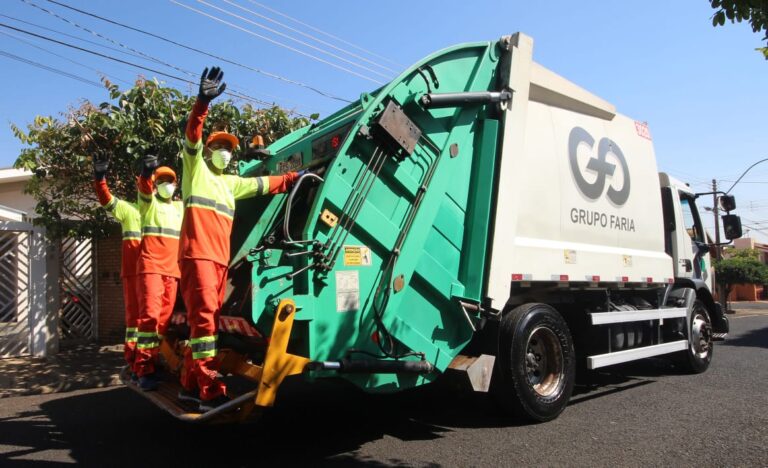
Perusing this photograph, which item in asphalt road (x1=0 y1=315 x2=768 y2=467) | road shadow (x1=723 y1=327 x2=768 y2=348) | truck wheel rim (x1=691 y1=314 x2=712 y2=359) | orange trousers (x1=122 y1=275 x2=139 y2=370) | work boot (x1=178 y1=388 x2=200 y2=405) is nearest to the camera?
work boot (x1=178 y1=388 x2=200 y2=405)

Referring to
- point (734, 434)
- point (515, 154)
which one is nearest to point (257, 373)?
point (515, 154)

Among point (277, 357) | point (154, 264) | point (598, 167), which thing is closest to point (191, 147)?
point (154, 264)

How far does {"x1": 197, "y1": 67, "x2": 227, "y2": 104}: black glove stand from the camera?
362 centimetres

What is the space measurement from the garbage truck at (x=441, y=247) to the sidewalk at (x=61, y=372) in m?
2.81

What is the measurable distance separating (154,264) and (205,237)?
131cm

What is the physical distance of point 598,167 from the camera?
6027mm

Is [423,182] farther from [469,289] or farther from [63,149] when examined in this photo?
[63,149]

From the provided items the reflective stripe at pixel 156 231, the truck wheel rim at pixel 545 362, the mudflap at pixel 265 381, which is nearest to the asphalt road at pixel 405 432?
the truck wheel rim at pixel 545 362

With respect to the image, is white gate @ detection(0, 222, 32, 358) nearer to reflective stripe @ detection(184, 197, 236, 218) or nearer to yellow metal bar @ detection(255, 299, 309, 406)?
reflective stripe @ detection(184, 197, 236, 218)

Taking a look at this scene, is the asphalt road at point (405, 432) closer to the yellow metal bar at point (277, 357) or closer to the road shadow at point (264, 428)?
the road shadow at point (264, 428)

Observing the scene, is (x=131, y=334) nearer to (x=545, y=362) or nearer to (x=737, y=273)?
(x=545, y=362)

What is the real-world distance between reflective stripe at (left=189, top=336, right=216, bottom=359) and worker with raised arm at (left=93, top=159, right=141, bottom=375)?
1.47 m

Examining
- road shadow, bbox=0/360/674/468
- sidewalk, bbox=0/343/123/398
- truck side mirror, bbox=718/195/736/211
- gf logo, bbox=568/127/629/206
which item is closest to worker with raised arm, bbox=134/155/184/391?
road shadow, bbox=0/360/674/468

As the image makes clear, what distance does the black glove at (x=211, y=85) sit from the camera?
11.9ft
